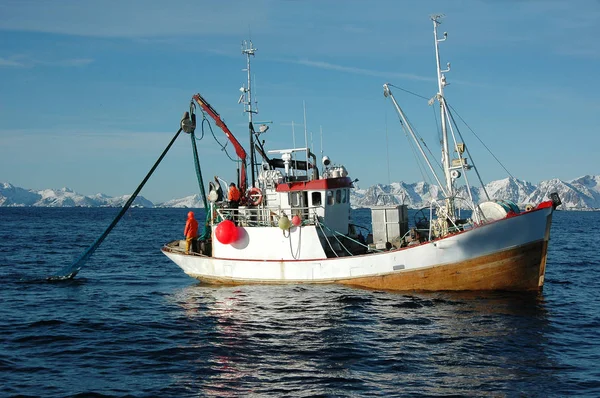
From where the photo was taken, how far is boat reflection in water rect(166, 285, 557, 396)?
13.1 m

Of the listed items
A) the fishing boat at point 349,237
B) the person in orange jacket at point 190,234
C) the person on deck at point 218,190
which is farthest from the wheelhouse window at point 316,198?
the person in orange jacket at point 190,234

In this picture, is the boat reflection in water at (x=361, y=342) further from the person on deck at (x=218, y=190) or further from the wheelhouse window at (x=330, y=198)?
the person on deck at (x=218, y=190)

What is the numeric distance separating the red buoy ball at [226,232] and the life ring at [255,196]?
1.83 meters

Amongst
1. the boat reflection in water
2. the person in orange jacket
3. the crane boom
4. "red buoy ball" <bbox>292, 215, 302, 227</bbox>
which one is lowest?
the boat reflection in water

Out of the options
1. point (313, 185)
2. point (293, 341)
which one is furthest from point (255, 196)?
point (293, 341)

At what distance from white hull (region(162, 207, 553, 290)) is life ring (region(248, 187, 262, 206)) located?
176 cm

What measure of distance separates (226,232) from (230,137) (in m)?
6.12

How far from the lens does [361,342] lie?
1650 cm

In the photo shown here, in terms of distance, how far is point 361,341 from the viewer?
16.6 metres

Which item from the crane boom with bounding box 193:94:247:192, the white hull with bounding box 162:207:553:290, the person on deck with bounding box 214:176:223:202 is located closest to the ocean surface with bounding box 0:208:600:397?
the white hull with bounding box 162:207:553:290

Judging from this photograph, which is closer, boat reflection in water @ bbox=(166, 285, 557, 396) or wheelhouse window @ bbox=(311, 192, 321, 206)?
boat reflection in water @ bbox=(166, 285, 557, 396)

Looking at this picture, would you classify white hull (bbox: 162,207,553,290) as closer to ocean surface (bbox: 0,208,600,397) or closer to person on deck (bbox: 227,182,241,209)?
ocean surface (bbox: 0,208,600,397)

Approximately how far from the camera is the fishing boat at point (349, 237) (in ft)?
72.1

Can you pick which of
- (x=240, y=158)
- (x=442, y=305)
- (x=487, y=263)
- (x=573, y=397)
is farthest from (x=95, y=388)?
(x=240, y=158)
